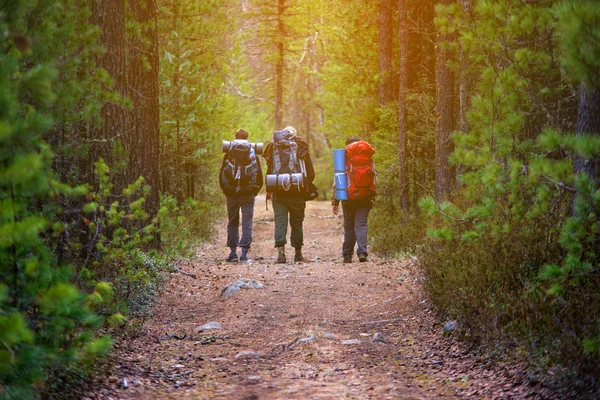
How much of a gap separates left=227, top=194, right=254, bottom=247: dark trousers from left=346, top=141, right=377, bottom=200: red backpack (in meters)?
1.97

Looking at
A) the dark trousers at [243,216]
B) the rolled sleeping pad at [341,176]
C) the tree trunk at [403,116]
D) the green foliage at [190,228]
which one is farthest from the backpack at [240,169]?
the tree trunk at [403,116]

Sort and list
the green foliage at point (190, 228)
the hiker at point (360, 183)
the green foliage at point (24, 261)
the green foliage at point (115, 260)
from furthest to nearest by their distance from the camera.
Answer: the green foliage at point (190, 228) < the hiker at point (360, 183) < the green foliage at point (115, 260) < the green foliage at point (24, 261)

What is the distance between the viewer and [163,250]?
32.8 ft

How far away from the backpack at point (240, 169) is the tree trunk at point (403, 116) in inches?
138

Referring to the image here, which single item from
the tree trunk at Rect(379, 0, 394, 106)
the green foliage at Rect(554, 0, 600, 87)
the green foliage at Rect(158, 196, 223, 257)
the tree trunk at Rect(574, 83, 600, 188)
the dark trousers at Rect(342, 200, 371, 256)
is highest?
the tree trunk at Rect(379, 0, 394, 106)

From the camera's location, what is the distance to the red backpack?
10.8 meters

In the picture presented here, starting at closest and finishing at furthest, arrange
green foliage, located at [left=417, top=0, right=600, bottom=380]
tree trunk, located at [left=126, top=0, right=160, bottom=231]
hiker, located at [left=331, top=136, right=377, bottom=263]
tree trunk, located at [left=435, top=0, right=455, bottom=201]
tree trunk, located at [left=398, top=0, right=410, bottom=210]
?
green foliage, located at [left=417, top=0, right=600, bottom=380], tree trunk, located at [left=126, top=0, right=160, bottom=231], hiker, located at [left=331, top=136, right=377, bottom=263], tree trunk, located at [left=435, top=0, right=455, bottom=201], tree trunk, located at [left=398, top=0, right=410, bottom=210]

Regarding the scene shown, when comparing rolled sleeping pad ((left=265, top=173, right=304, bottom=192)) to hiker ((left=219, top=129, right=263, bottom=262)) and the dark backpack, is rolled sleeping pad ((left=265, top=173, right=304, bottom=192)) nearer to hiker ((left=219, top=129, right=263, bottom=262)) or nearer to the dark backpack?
the dark backpack

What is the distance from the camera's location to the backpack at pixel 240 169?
1122 centimetres

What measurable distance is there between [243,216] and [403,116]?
410 cm

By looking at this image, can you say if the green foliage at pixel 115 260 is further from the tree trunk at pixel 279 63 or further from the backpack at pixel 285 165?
the tree trunk at pixel 279 63

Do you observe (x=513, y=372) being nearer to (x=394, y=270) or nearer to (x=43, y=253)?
(x=43, y=253)

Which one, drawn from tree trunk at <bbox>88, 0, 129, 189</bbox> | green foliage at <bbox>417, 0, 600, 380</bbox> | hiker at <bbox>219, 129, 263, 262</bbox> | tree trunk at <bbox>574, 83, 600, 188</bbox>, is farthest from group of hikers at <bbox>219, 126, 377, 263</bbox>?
tree trunk at <bbox>574, 83, 600, 188</bbox>

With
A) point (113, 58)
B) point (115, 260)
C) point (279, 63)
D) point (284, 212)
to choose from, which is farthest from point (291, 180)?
point (279, 63)
